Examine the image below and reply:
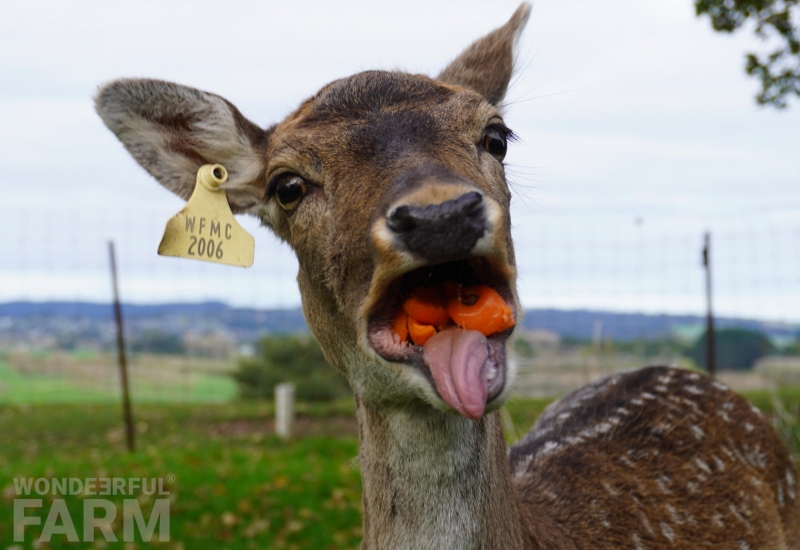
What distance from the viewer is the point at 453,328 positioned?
1.95 metres

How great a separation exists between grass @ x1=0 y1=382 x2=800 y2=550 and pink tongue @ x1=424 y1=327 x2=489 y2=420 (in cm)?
172

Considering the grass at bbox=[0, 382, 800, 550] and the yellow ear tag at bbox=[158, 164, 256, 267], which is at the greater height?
the yellow ear tag at bbox=[158, 164, 256, 267]

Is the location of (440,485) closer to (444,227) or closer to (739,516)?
(444,227)

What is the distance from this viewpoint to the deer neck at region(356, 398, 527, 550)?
2242 millimetres

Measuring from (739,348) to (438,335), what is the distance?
1117 cm

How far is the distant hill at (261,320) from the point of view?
10742mm

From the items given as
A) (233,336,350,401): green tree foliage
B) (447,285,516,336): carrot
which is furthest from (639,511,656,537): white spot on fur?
(233,336,350,401): green tree foliage

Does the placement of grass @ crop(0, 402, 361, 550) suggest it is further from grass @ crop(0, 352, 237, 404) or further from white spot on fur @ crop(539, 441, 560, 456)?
white spot on fur @ crop(539, 441, 560, 456)

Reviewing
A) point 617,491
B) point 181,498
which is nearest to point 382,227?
point 617,491

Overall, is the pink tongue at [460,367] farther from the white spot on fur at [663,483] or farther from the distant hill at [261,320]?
the distant hill at [261,320]

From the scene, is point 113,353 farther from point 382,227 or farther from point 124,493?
point 382,227

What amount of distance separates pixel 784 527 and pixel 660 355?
30.2 ft

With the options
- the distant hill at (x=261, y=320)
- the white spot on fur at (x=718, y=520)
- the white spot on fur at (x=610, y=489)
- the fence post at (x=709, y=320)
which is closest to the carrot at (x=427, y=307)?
the white spot on fur at (x=610, y=489)

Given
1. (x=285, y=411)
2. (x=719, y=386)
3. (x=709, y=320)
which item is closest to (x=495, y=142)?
(x=719, y=386)
